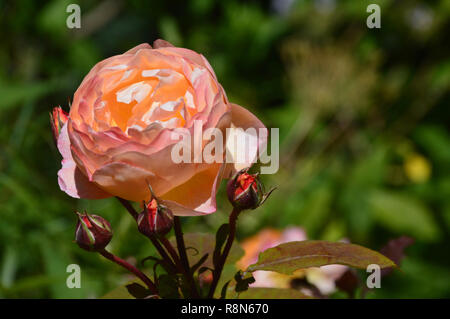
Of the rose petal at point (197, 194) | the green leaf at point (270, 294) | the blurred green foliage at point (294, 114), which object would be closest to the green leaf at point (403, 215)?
the blurred green foliage at point (294, 114)

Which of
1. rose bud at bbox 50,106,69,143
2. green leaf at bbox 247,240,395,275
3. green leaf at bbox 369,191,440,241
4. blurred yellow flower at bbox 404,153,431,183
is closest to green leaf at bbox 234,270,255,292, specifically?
green leaf at bbox 247,240,395,275

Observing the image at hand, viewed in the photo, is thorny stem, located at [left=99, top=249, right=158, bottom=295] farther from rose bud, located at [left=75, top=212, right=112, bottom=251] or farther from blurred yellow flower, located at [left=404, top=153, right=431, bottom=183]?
blurred yellow flower, located at [left=404, top=153, right=431, bottom=183]

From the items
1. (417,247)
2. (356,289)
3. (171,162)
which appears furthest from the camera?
(417,247)

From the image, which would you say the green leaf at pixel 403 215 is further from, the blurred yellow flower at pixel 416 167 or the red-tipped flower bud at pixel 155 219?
the red-tipped flower bud at pixel 155 219

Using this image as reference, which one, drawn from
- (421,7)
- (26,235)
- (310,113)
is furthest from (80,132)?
(421,7)

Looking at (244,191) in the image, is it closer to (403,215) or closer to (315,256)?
(315,256)

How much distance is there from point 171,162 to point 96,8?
1757 millimetres

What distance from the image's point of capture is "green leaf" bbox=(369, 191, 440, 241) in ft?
3.32

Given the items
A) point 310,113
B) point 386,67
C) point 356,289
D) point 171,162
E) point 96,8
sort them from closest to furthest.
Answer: point 171,162, point 356,289, point 310,113, point 386,67, point 96,8

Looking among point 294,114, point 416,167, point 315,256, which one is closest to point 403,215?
point 416,167

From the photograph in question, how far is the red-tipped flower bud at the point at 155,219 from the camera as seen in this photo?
301 mm

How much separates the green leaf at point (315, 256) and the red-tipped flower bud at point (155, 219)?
0.23 ft

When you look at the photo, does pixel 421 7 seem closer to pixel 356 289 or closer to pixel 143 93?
pixel 356 289
